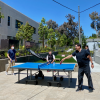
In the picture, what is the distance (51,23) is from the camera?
78688 millimetres

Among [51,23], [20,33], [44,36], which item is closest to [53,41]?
[44,36]

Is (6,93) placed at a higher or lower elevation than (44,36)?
lower

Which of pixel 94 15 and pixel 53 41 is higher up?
pixel 94 15

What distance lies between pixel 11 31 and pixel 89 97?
80.5 feet

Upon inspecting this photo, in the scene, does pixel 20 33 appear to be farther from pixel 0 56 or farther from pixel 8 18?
pixel 0 56

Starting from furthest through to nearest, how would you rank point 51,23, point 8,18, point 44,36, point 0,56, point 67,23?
point 51,23 → point 67,23 → point 44,36 → point 8,18 → point 0,56

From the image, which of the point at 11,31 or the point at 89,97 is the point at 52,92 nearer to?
the point at 89,97

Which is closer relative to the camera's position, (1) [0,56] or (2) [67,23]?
(1) [0,56]

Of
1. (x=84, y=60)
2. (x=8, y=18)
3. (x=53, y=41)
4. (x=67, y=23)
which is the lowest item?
(x=84, y=60)

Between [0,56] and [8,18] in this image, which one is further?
[8,18]

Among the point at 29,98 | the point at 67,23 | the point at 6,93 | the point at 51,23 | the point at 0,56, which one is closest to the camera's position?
the point at 29,98

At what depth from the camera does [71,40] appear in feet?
214

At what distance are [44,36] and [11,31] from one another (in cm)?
1077

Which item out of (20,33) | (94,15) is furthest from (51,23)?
(20,33)
